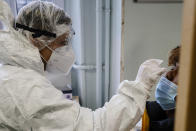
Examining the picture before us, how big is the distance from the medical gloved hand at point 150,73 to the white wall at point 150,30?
0.28 meters

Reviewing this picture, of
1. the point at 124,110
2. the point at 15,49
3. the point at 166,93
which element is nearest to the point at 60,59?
the point at 15,49

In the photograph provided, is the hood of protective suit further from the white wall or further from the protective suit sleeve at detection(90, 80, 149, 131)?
the white wall

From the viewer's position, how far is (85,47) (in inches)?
71.7

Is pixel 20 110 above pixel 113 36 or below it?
below

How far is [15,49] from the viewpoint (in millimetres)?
896

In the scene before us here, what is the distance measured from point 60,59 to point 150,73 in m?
0.56

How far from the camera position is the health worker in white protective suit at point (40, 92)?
0.81 meters

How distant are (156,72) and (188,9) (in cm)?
66

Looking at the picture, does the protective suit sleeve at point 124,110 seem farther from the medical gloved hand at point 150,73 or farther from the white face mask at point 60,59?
the white face mask at point 60,59

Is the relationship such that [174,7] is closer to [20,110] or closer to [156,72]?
[156,72]

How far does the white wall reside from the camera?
120 cm

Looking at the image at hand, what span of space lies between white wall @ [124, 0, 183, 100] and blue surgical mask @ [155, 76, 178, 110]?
6.9 inches

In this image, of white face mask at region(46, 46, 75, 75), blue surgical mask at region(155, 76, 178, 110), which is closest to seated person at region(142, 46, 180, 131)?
blue surgical mask at region(155, 76, 178, 110)

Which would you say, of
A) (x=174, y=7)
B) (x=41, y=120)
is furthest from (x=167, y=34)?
(x=41, y=120)
